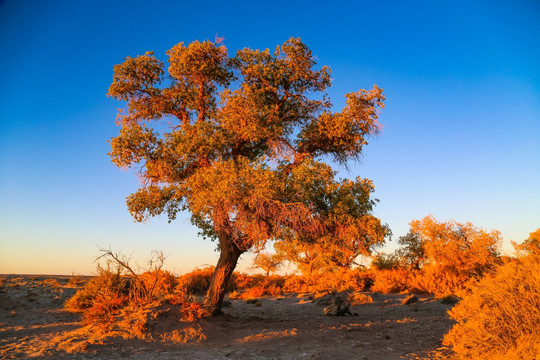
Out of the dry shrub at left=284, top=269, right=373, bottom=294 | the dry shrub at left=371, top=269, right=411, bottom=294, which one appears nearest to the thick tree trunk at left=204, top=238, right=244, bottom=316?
the dry shrub at left=284, top=269, right=373, bottom=294

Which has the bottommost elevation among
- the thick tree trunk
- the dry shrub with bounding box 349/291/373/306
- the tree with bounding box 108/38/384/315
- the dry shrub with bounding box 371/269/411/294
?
the dry shrub with bounding box 349/291/373/306

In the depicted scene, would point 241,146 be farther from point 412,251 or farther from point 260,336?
point 412,251

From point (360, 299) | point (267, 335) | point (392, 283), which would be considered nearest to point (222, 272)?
point (267, 335)

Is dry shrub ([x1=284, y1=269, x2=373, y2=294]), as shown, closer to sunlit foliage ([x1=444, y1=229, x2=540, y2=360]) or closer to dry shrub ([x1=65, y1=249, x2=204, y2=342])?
dry shrub ([x1=65, y1=249, x2=204, y2=342])

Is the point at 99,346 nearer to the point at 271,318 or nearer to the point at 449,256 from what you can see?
the point at 271,318

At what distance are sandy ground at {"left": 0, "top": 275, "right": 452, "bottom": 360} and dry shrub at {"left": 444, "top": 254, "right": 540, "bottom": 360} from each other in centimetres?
93

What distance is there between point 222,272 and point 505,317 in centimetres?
917

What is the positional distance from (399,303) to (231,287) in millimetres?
14641

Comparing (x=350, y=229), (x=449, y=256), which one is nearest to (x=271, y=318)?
(x=350, y=229)

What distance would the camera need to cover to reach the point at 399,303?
16.7 meters

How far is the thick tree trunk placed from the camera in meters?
12.7

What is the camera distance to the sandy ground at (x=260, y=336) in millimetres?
7816

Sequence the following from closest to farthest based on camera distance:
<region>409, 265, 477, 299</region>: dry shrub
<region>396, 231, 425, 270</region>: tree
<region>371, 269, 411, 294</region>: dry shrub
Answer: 1. <region>409, 265, 477, 299</region>: dry shrub
2. <region>371, 269, 411, 294</region>: dry shrub
3. <region>396, 231, 425, 270</region>: tree

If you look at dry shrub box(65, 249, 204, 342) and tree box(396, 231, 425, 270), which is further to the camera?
tree box(396, 231, 425, 270)
